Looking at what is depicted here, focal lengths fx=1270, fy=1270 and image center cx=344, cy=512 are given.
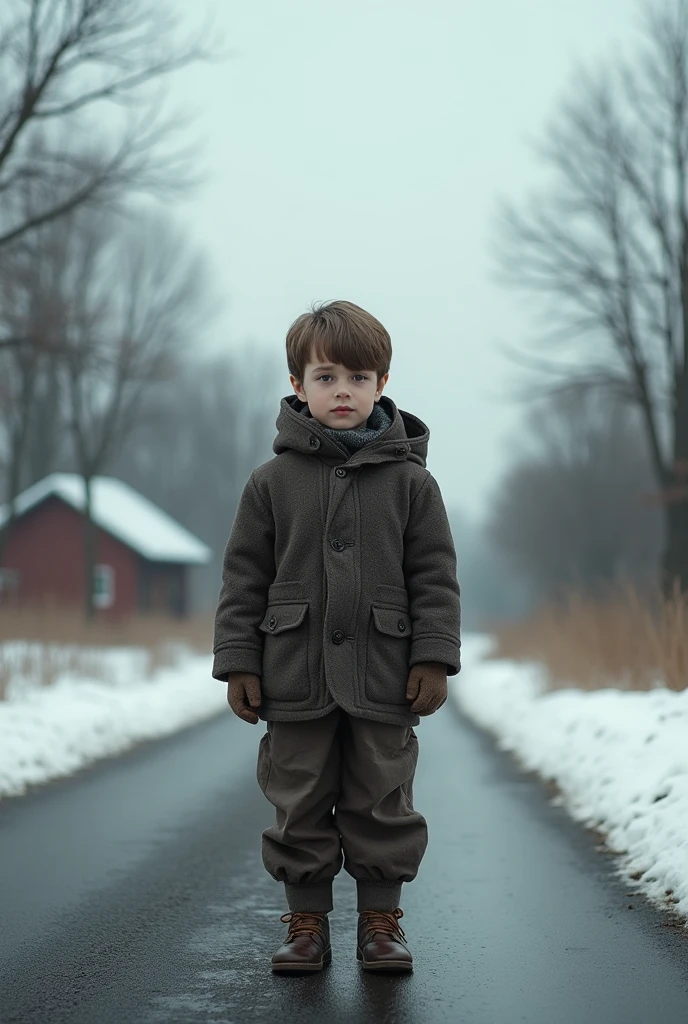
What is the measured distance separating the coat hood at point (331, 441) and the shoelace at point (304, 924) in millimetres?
1353

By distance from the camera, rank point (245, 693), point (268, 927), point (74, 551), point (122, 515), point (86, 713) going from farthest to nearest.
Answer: point (122, 515) → point (74, 551) → point (86, 713) → point (268, 927) → point (245, 693)

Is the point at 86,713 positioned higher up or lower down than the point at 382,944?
lower down

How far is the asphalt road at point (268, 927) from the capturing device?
3305 mm

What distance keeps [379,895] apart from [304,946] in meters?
0.26

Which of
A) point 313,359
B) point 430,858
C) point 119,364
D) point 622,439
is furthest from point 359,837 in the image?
point 622,439

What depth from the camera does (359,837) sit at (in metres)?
3.73

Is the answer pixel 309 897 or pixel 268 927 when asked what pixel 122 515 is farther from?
pixel 309 897

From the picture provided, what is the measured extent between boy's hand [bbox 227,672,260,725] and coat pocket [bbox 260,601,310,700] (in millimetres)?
39

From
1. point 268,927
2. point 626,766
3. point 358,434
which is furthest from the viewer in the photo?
point 626,766

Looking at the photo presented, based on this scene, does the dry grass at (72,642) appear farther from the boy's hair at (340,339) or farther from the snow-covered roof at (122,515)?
the snow-covered roof at (122,515)

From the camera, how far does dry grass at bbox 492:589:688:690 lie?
8461 millimetres

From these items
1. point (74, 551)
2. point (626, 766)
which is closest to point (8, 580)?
point (74, 551)

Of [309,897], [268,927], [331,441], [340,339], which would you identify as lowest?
[268,927]

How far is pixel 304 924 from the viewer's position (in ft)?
12.2
